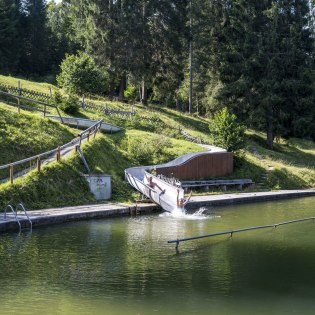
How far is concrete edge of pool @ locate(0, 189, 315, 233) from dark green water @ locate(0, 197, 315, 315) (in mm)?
721

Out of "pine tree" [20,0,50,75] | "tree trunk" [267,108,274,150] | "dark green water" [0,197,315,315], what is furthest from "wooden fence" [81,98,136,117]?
"pine tree" [20,0,50,75]

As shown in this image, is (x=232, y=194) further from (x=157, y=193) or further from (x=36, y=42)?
(x=36, y=42)

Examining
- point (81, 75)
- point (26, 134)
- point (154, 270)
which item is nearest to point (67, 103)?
point (81, 75)

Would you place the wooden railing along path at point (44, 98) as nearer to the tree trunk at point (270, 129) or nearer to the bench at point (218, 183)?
the tree trunk at point (270, 129)

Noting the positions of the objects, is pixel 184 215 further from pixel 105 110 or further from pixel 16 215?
pixel 105 110

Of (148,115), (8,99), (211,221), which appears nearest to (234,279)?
(211,221)

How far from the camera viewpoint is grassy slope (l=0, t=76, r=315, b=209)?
1033 inches

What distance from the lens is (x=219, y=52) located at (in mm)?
55031

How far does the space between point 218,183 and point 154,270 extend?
1956 cm

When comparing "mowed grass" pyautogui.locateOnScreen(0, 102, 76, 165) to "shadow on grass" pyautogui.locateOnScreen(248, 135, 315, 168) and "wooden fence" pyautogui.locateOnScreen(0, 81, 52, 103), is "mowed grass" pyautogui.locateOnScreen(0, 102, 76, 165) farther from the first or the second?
"shadow on grass" pyautogui.locateOnScreen(248, 135, 315, 168)

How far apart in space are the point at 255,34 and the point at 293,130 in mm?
10216

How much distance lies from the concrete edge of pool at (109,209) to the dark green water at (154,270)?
0.72 meters

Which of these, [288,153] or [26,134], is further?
[288,153]

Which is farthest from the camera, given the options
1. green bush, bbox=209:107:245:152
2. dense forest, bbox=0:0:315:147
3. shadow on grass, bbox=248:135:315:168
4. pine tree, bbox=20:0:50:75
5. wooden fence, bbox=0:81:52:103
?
pine tree, bbox=20:0:50:75
